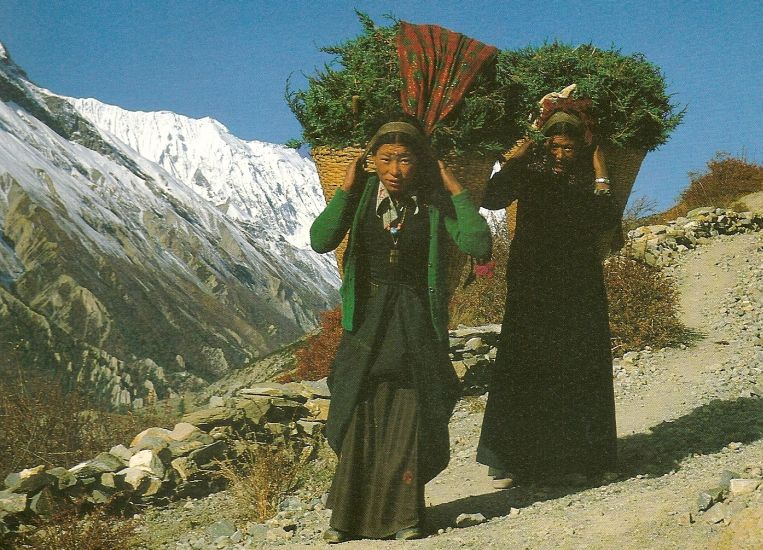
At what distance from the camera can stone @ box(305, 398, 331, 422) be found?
710cm

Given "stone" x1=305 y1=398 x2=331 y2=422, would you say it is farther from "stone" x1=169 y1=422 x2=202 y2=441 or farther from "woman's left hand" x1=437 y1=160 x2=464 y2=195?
"woman's left hand" x1=437 y1=160 x2=464 y2=195

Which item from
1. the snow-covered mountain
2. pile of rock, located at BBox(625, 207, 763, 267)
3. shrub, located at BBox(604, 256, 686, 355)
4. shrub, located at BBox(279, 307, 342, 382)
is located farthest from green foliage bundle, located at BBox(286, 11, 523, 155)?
pile of rock, located at BBox(625, 207, 763, 267)

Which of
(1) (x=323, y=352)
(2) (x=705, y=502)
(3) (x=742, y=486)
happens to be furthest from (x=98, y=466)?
(3) (x=742, y=486)

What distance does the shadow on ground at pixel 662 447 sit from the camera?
4703 millimetres

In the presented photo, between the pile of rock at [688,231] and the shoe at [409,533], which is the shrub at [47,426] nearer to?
the shoe at [409,533]

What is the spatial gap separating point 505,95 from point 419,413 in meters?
1.90

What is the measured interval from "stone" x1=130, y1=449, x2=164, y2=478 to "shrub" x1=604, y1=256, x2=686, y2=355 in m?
5.64

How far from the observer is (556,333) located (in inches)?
191

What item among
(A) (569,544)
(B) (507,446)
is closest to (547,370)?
(B) (507,446)

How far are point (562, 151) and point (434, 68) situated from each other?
41.4 inches

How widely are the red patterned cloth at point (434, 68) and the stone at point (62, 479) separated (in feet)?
12.5

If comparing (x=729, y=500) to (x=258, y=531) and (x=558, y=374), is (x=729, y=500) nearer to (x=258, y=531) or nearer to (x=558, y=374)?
(x=558, y=374)

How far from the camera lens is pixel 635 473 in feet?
16.3

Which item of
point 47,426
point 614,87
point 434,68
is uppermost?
point 614,87
